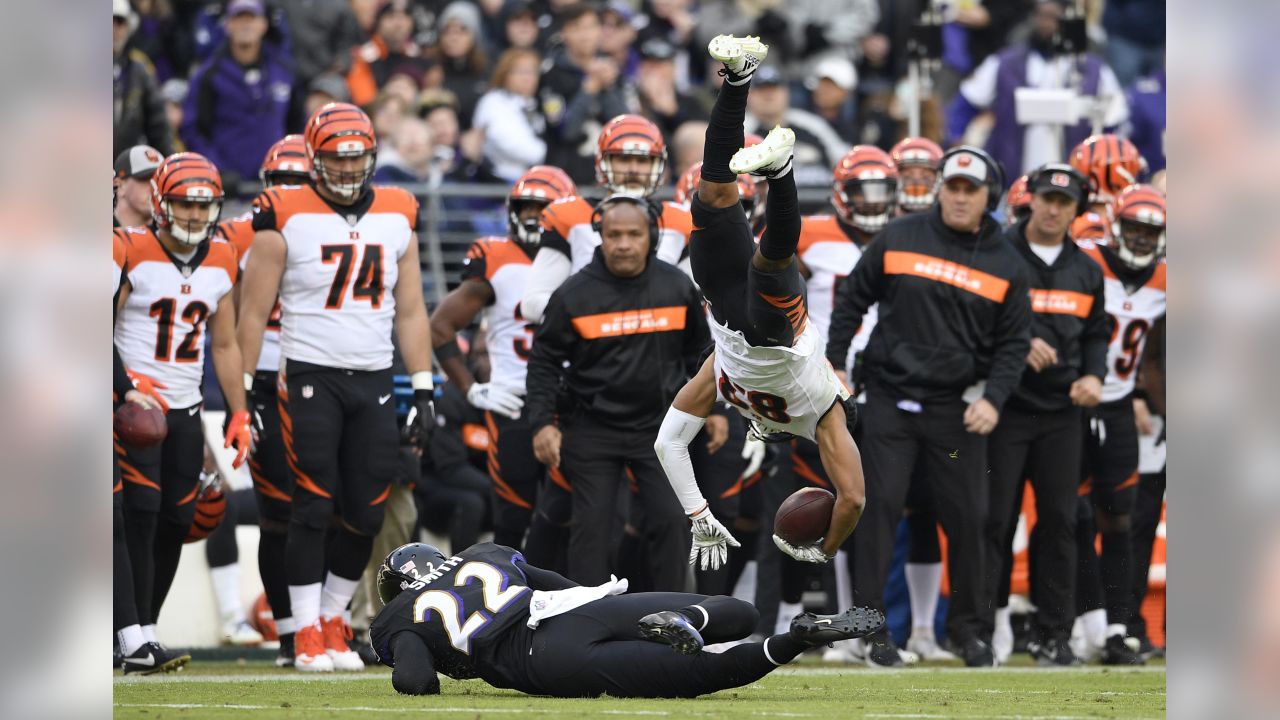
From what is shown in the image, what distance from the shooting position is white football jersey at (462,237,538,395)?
973 cm

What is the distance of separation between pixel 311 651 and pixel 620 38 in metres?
7.82

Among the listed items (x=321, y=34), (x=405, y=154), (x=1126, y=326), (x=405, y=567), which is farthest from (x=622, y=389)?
(x=321, y=34)

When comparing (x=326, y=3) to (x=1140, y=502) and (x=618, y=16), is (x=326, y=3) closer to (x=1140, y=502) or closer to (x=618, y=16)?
(x=618, y=16)

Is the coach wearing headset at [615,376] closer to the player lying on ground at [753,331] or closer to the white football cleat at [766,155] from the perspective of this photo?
the player lying on ground at [753,331]

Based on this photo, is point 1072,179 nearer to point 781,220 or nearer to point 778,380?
point 778,380

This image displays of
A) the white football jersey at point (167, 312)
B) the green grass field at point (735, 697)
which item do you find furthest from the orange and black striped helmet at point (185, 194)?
the green grass field at point (735, 697)

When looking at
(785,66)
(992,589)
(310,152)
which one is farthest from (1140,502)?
(785,66)

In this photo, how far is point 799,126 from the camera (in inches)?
568

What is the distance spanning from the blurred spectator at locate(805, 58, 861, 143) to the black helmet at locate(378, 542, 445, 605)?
8555mm

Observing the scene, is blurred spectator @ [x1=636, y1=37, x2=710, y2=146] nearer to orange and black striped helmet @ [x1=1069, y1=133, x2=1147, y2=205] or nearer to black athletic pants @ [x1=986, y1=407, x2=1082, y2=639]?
orange and black striped helmet @ [x1=1069, y1=133, x2=1147, y2=205]

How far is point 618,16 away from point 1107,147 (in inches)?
211

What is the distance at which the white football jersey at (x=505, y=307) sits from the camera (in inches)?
383

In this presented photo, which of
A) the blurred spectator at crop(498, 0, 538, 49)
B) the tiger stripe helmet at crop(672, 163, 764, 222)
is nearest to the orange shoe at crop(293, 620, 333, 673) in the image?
the tiger stripe helmet at crop(672, 163, 764, 222)

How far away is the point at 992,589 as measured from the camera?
9594 millimetres
